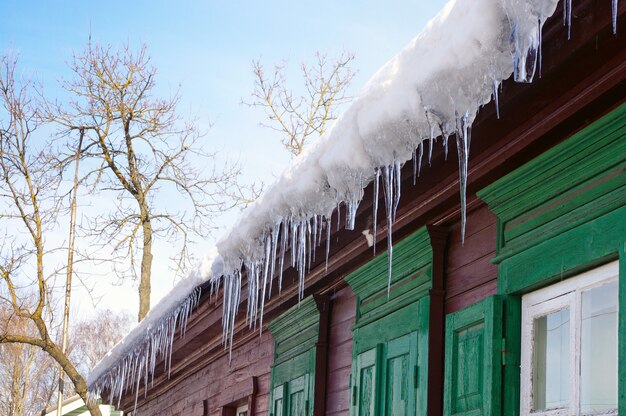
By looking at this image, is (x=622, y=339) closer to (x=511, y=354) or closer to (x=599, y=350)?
(x=599, y=350)

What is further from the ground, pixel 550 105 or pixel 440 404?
pixel 550 105

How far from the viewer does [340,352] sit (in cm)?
630

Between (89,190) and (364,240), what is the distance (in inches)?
616

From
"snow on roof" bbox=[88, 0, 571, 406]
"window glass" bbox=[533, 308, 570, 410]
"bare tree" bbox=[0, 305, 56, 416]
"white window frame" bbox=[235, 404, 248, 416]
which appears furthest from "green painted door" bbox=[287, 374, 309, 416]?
"bare tree" bbox=[0, 305, 56, 416]

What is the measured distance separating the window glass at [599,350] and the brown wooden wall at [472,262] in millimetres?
768

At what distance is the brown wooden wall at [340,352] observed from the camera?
20.1 ft

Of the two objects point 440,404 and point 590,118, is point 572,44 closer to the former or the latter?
point 590,118

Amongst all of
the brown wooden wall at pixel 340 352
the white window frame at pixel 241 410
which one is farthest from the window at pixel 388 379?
the white window frame at pixel 241 410

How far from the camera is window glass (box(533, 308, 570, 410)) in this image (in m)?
3.73

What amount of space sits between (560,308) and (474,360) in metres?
0.59

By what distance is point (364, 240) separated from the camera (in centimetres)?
570

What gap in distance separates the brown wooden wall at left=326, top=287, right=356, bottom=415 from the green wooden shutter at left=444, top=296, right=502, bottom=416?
1596 millimetres

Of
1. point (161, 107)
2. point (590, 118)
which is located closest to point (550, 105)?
point (590, 118)

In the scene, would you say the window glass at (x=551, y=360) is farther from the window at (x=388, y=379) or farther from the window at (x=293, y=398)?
the window at (x=293, y=398)
